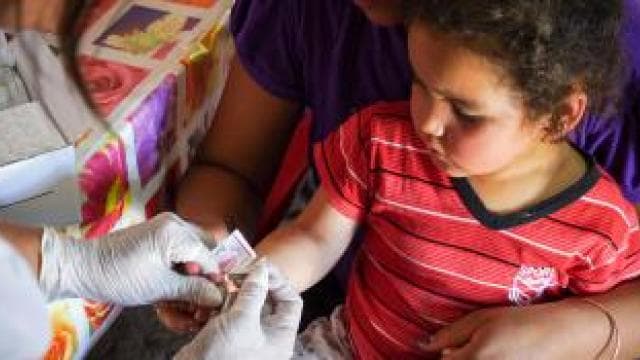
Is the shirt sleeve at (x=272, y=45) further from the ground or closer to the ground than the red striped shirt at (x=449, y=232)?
further from the ground

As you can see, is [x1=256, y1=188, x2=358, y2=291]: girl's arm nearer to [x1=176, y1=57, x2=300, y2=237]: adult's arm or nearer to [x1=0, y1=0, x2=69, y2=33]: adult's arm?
[x1=176, y1=57, x2=300, y2=237]: adult's arm

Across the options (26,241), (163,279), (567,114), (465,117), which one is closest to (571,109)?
(567,114)

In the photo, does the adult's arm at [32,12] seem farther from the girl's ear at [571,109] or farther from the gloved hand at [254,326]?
the girl's ear at [571,109]

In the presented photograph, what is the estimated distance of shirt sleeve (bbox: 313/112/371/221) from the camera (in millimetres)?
999

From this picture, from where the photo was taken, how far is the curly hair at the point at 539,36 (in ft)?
2.53

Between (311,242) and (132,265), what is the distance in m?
0.23

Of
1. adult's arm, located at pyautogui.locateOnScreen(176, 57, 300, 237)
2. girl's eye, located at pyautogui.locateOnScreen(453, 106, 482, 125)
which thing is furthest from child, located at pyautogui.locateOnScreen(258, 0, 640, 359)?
adult's arm, located at pyautogui.locateOnScreen(176, 57, 300, 237)

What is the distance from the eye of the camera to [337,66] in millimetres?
1027

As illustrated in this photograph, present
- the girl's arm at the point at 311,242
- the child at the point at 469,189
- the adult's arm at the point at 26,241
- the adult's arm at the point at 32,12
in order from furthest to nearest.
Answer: the girl's arm at the point at 311,242 < the adult's arm at the point at 26,241 < the child at the point at 469,189 < the adult's arm at the point at 32,12

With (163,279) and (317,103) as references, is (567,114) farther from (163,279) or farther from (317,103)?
(163,279)

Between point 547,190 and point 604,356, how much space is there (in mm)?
223

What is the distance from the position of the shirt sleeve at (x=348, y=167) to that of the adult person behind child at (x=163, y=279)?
0.42ft

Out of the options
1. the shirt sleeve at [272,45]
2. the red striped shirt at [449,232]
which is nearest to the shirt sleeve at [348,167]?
the red striped shirt at [449,232]

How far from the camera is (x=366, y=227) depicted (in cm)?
109
